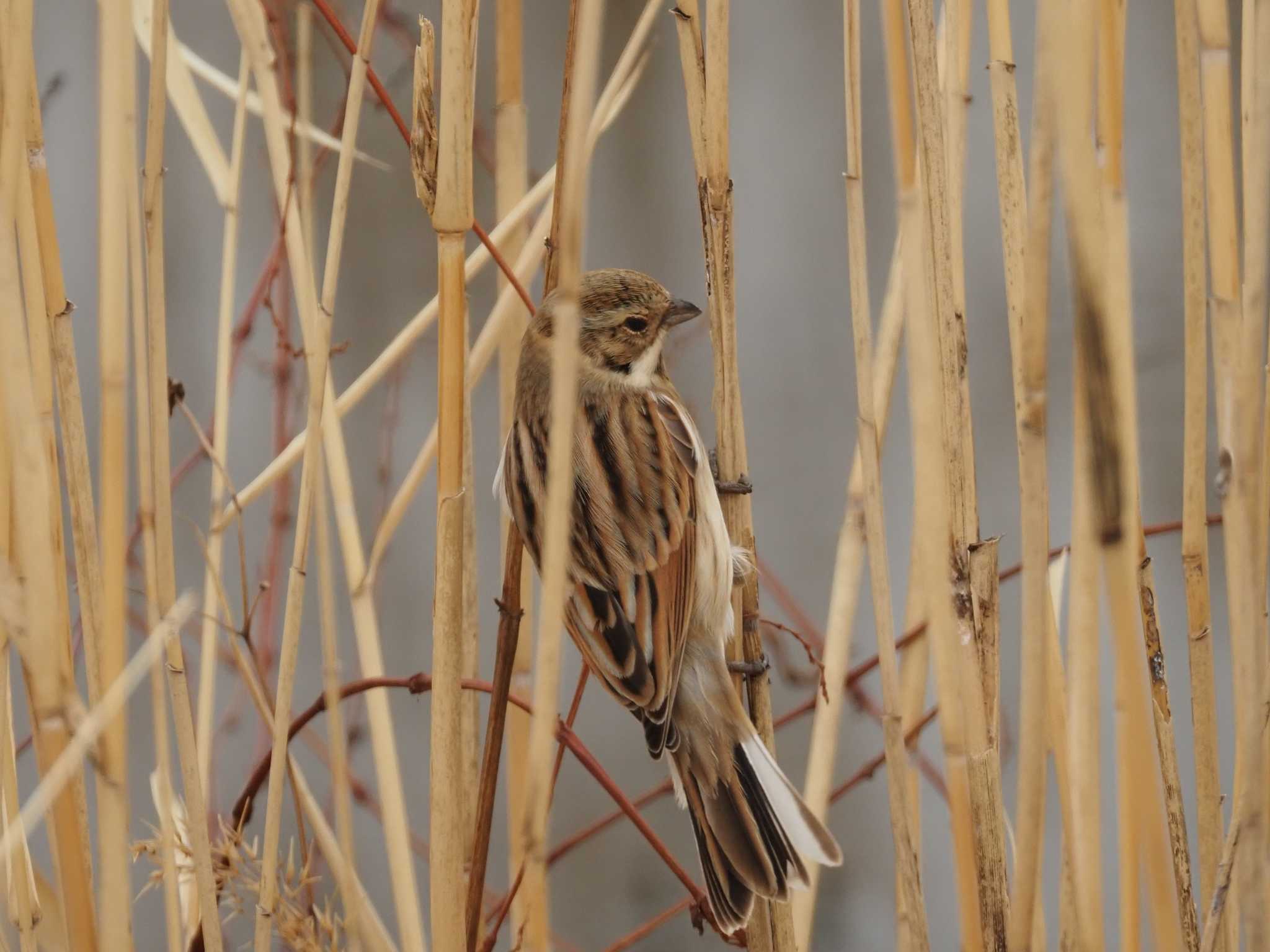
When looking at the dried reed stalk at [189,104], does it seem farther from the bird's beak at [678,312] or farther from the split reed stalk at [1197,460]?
the split reed stalk at [1197,460]

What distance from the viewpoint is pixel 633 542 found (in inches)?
87.6

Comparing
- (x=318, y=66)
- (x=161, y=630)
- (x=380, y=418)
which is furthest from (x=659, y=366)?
(x=318, y=66)

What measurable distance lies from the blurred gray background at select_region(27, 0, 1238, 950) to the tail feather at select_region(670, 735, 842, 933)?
190cm

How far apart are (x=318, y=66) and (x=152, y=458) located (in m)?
2.70

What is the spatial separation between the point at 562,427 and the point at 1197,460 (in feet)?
3.05

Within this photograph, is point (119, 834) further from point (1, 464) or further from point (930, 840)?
point (930, 840)

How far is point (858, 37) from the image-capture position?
159 cm

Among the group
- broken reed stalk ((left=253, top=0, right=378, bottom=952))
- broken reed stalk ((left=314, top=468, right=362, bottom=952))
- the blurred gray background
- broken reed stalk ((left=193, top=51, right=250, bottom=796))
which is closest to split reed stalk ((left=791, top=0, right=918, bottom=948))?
broken reed stalk ((left=314, top=468, right=362, bottom=952))

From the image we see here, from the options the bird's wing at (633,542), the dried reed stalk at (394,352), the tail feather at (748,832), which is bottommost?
the tail feather at (748,832)

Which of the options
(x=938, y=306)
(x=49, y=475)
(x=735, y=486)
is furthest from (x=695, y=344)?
(x=49, y=475)

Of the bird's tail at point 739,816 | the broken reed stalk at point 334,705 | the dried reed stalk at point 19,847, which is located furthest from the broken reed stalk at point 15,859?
the bird's tail at point 739,816

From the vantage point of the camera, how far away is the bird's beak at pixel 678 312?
7.57 ft

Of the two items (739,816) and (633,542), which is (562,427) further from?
(633,542)

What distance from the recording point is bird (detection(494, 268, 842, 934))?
1.88 meters
